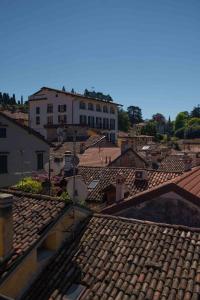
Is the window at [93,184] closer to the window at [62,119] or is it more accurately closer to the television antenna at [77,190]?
the television antenna at [77,190]

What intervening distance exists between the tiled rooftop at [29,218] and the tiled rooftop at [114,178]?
971 centimetres

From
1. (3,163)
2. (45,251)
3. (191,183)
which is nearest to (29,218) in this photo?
(45,251)

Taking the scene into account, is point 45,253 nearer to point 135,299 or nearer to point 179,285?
point 135,299

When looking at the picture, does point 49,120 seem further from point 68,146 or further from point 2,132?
point 2,132

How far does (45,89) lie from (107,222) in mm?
56750

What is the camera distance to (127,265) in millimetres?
8812

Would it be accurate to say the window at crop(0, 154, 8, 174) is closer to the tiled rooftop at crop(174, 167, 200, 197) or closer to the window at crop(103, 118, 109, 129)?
the tiled rooftop at crop(174, 167, 200, 197)

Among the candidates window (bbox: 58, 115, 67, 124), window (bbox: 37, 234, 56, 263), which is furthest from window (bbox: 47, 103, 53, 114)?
window (bbox: 37, 234, 56, 263)

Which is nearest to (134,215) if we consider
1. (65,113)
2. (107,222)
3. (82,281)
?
(107,222)

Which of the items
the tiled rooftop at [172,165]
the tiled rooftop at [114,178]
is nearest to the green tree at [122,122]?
the tiled rooftop at [172,165]

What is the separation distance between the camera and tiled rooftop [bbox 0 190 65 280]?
829cm

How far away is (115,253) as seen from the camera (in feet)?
30.6

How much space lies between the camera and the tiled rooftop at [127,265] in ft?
26.1

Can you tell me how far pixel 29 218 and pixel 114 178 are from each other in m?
13.2
